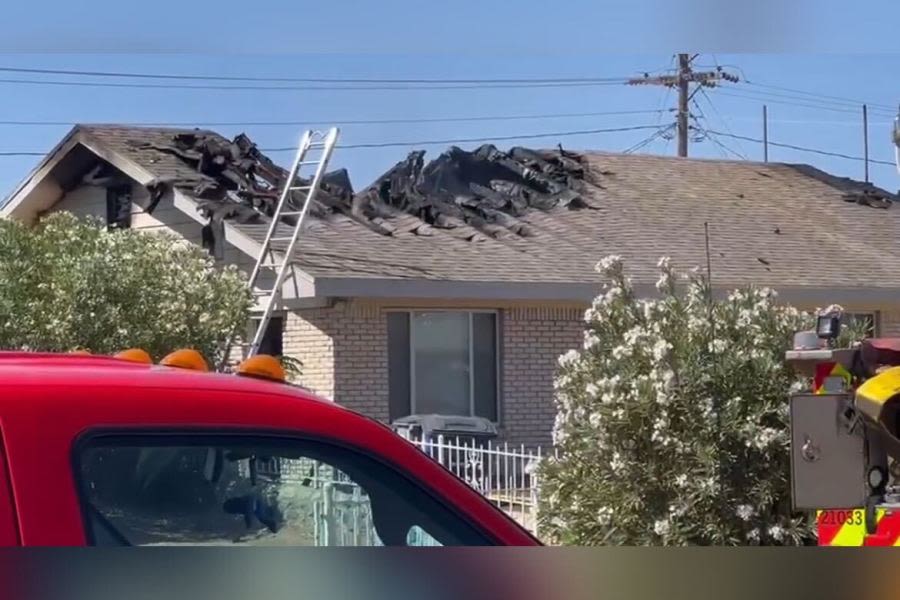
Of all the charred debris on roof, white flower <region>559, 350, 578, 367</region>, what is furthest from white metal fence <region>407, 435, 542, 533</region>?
white flower <region>559, 350, 578, 367</region>

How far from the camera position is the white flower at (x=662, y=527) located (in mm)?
5613

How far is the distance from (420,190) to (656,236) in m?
2.16

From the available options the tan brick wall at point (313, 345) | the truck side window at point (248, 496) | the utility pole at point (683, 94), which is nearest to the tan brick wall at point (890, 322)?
the tan brick wall at point (313, 345)

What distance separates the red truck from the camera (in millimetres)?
1649

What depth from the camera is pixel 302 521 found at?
79.3 inches

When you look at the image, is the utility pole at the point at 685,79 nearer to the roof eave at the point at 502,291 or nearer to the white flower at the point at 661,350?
the white flower at the point at 661,350

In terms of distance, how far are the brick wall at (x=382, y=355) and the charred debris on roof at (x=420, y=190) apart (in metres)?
0.94

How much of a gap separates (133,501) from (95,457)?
0.27 ft

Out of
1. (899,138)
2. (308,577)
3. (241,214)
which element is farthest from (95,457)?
(241,214)

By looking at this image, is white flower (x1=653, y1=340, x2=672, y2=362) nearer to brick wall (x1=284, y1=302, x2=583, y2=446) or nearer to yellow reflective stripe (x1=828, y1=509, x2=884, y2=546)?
yellow reflective stripe (x1=828, y1=509, x2=884, y2=546)

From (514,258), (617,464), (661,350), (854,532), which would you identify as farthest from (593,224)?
(854,532)

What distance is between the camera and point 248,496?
189 cm

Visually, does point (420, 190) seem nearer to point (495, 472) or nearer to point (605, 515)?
point (495, 472)

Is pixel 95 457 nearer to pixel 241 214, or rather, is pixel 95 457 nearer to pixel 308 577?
pixel 308 577
